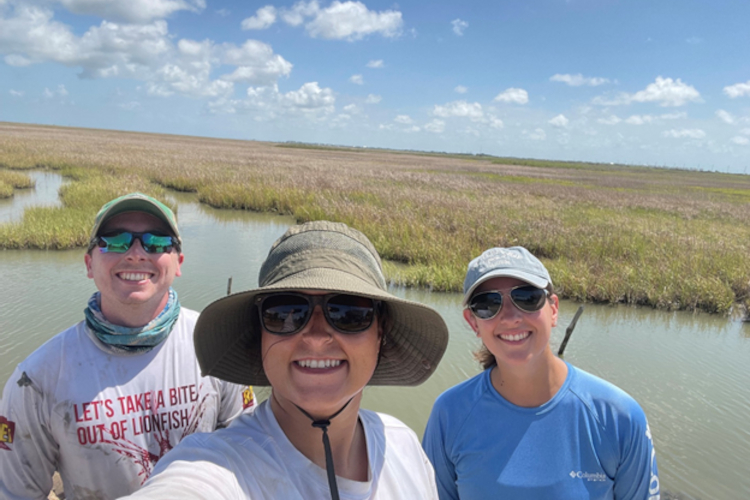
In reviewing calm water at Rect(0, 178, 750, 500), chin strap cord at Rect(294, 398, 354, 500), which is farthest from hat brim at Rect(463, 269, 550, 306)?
calm water at Rect(0, 178, 750, 500)

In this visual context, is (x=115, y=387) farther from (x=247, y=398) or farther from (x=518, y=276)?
(x=518, y=276)

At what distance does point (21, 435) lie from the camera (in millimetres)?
1790

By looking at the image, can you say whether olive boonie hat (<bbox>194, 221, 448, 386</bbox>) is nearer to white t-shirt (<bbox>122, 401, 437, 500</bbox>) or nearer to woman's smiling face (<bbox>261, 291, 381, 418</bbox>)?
woman's smiling face (<bbox>261, 291, 381, 418</bbox>)

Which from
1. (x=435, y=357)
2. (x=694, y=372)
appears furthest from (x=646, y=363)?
(x=435, y=357)

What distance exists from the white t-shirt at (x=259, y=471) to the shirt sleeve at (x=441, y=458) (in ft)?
2.84

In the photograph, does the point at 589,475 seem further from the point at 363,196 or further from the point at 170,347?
the point at 363,196

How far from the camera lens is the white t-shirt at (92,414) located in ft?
5.90

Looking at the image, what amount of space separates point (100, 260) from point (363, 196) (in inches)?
718

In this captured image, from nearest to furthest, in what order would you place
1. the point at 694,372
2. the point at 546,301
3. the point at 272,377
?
the point at 272,377
the point at 546,301
the point at 694,372

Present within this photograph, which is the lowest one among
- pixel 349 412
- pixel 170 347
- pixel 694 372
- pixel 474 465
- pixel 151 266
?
pixel 694 372

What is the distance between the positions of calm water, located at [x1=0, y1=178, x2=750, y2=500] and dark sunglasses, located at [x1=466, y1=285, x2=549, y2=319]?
12.6 feet

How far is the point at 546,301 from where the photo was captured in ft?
7.59

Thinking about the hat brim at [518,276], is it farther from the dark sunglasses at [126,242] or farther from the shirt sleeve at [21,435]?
the shirt sleeve at [21,435]

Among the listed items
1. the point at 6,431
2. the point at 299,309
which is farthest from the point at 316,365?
the point at 6,431
